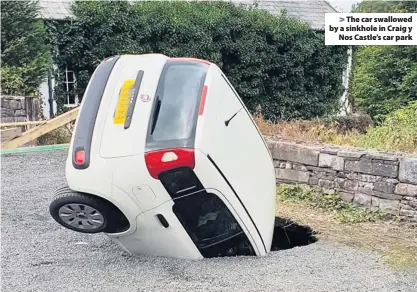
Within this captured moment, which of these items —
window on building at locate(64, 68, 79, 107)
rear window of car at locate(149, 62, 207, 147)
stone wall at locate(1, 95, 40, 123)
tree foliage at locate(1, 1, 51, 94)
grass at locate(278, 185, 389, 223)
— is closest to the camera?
rear window of car at locate(149, 62, 207, 147)

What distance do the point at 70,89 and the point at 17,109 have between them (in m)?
3.95

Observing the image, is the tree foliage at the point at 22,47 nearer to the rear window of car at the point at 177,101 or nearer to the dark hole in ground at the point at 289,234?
the dark hole in ground at the point at 289,234

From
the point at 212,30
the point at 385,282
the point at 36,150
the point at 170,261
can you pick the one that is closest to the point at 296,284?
the point at 385,282

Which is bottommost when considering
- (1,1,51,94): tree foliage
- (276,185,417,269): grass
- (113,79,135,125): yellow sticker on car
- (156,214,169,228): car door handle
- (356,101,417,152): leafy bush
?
(276,185,417,269): grass

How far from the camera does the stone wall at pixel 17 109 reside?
11.0 m

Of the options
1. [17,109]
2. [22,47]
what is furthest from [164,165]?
[22,47]

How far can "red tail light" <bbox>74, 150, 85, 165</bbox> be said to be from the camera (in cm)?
377

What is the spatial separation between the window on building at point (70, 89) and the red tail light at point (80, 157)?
37.8 feet

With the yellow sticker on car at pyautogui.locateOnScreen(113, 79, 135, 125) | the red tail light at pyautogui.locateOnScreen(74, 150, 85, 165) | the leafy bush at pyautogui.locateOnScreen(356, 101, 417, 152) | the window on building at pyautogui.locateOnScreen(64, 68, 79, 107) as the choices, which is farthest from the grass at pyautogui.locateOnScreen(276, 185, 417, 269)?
the window on building at pyautogui.locateOnScreen(64, 68, 79, 107)

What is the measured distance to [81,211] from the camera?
155 inches

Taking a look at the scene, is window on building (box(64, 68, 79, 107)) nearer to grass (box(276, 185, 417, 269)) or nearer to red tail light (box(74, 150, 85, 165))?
grass (box(276, 185, 417, 269))

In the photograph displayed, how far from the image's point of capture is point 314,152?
6.42 m

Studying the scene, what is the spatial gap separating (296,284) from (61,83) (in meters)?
12.2

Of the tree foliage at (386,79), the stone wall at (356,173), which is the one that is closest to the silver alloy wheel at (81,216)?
the stone wall at (356,173)
